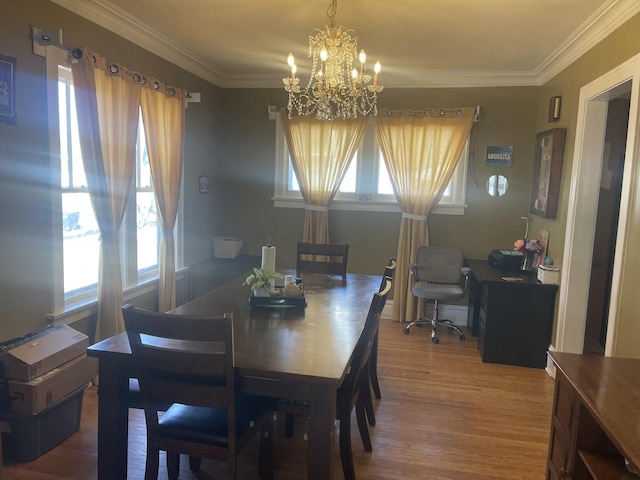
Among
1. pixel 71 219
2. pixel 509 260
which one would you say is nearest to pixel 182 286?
pixel 71 219

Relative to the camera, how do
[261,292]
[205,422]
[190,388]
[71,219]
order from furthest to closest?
[71,219] < [261,292] < [205,422] < [190,388]

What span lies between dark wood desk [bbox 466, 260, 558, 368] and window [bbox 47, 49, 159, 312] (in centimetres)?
286

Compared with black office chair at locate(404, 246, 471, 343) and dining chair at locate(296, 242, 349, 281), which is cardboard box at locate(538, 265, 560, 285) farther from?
dining chair at locate(296, 242, 349, 281)

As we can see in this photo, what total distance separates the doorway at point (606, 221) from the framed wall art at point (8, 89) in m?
4.22

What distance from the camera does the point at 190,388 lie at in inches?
69.9

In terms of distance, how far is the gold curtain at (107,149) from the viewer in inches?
117

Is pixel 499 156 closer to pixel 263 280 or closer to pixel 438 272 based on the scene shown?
pixel 438 272

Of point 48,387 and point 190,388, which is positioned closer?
point 190,388

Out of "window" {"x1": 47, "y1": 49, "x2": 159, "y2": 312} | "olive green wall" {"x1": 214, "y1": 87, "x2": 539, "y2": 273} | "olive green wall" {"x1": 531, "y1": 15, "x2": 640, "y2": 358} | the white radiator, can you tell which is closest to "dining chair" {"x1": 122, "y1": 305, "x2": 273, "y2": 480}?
"window" {"x1": 47, "y1": 49, "x2": 159, "y2": 312}

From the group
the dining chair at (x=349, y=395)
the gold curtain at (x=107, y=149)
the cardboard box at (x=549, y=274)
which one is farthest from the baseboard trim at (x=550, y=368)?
the gold curtain at (x=107, y=149)

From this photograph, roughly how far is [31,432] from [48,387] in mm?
236

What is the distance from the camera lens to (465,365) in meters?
3.88

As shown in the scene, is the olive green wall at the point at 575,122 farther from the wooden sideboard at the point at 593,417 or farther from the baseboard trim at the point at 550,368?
the wooden sideboard at the point at 593,417

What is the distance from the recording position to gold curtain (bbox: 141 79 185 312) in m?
3.73
